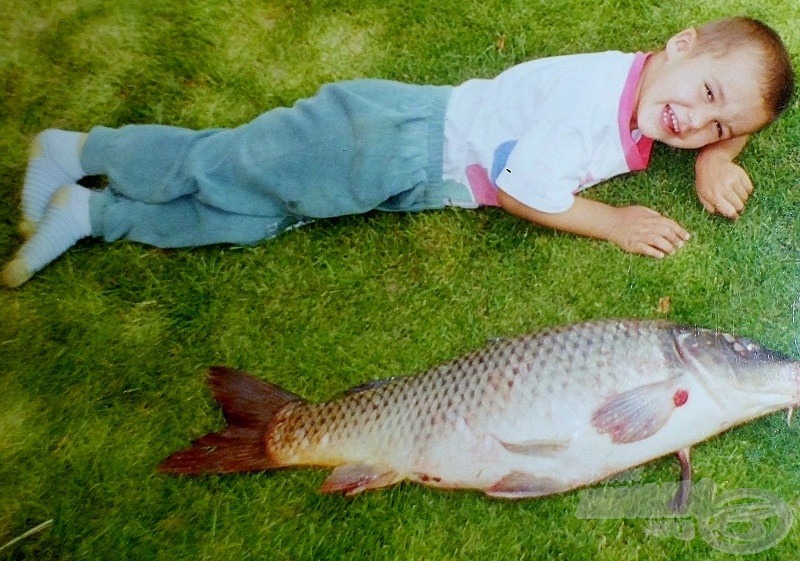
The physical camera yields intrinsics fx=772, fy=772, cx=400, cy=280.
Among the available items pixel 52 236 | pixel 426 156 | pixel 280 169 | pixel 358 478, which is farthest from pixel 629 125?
pixel 52 236

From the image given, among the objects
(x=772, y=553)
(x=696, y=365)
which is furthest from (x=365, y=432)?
(x=772, y=553)

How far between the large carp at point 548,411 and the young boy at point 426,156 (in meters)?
0.28

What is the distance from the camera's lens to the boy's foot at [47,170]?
1391mm

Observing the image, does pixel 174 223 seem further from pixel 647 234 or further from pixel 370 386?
pixel 647 234

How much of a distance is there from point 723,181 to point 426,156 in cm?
51

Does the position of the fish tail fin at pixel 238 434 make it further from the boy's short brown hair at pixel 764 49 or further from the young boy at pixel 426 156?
the boy's short brown hair at pixel 764 49

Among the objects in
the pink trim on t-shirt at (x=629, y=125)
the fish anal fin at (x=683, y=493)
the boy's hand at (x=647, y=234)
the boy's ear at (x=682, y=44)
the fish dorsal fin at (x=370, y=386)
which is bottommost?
the fish anal fin at (x=683, y=493)

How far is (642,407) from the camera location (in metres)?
1.06

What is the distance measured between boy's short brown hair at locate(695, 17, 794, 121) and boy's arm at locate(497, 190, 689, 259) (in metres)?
0.24

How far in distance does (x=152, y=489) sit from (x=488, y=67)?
96 cm

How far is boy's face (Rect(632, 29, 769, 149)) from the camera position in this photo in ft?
3.85

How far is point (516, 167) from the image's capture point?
4.09 ft

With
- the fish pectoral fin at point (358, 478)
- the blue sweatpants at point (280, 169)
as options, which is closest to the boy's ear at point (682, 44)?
the blue sweatpants at point (280, 169)

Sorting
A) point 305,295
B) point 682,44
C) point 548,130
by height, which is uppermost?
point 682,44
